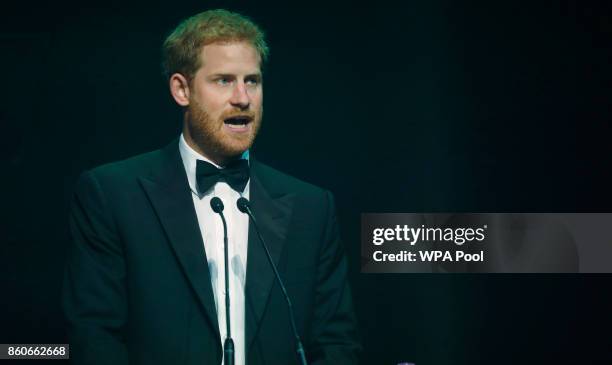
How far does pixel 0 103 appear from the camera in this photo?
3652 millimetres

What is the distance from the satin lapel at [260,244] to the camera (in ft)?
9.60

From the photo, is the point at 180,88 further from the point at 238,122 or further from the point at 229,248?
the point at 229,248

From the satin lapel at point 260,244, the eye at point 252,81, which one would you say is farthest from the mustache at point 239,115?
the satin lapel at point 260,244

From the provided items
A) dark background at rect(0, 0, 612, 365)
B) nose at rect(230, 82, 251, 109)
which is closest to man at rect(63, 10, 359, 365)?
nose at rect(230, 82, 251, 109)

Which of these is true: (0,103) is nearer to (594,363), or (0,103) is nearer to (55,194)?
(55,194)

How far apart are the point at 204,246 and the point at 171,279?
0.52 ft

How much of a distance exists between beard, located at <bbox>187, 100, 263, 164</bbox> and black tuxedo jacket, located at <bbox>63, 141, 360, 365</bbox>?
97mm

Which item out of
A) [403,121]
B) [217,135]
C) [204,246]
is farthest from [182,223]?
[403,121]

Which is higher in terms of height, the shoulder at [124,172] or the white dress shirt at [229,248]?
the shoulder at [124,172]

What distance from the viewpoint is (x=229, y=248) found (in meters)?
3.00

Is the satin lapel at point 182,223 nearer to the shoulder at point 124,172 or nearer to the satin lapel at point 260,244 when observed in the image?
the shoulder at point 124,172

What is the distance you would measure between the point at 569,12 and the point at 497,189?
0.84 m

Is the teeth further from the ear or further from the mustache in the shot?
the ear

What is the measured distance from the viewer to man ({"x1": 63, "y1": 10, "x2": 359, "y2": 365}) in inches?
111
